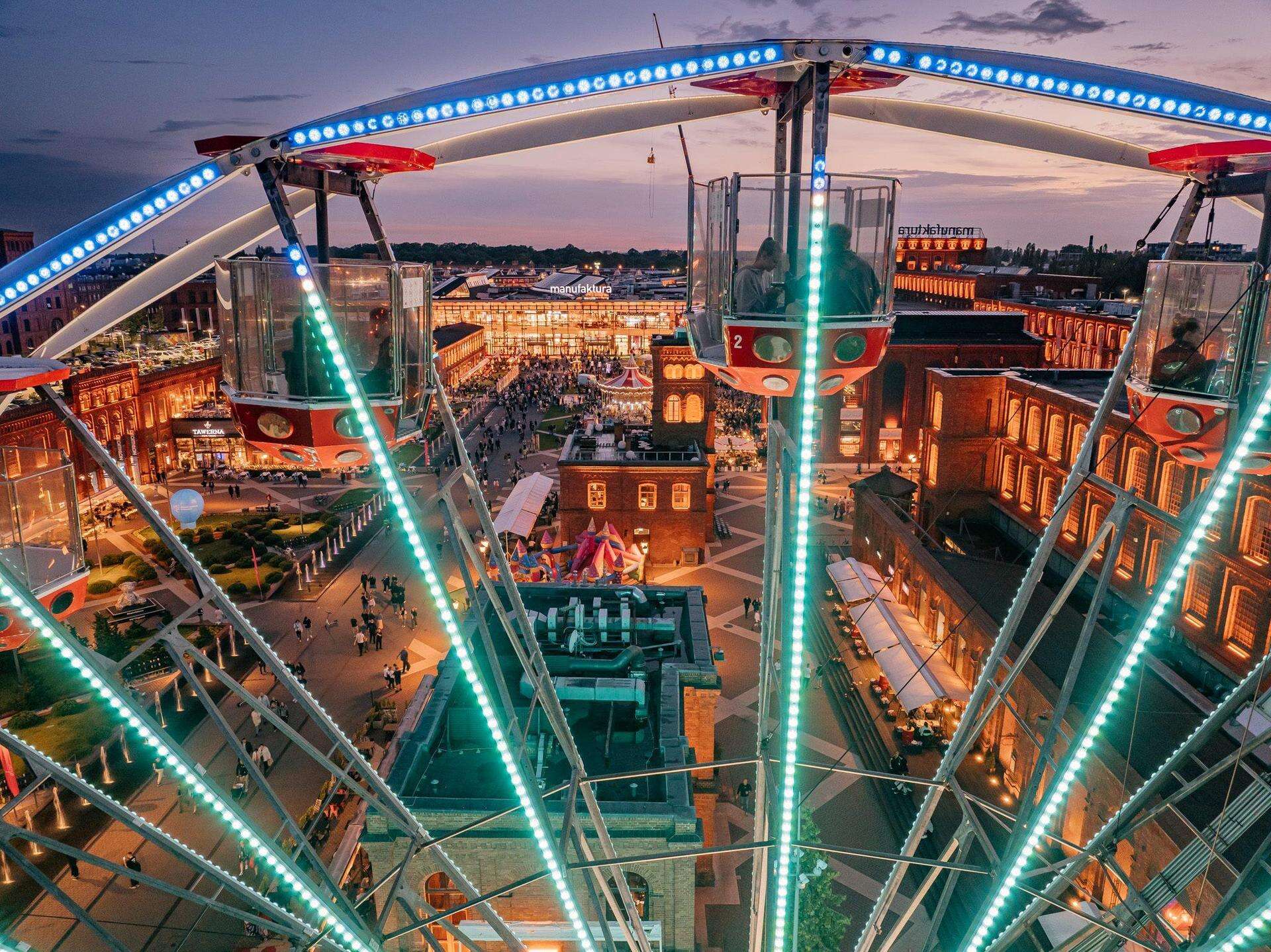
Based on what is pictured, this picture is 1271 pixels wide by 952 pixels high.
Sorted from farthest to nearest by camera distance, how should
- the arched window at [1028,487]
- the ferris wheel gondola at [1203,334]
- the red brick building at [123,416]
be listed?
the red brick building at [123,416], the arched window at [1028,487], the ferris wheel gondola at [1203,334]

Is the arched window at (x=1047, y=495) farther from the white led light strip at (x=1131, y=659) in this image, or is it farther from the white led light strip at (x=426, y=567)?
the white led light strip at (x=426, y=567)

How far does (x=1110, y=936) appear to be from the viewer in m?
6.58

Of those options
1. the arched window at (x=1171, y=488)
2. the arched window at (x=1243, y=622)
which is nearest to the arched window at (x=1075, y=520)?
the arched window at (x=1171, y=488)

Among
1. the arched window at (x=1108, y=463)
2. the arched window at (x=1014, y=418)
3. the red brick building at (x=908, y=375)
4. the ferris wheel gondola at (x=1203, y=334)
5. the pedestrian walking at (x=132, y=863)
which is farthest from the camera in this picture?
the red brick building at (x=908, y=375)

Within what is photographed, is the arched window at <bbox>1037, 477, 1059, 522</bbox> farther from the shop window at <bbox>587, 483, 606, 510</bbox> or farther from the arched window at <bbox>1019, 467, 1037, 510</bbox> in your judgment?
the shop window at <bbox>587, 483, 606, 510</bbox>

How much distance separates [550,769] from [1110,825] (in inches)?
407

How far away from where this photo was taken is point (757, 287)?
531cm

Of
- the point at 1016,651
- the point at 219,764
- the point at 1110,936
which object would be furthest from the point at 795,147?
the point at 219,764

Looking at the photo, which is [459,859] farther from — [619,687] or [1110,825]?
[1110,825]

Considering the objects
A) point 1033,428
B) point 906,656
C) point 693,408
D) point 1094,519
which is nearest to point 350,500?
point 693,408

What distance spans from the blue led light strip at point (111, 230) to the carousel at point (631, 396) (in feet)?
159

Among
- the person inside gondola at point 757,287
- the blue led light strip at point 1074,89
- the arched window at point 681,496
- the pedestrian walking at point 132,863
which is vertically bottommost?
the pedestrian walking at point 132,863

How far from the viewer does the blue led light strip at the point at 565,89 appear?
14.5 feet

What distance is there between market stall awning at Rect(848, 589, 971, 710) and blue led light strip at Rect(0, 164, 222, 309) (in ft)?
59.0
